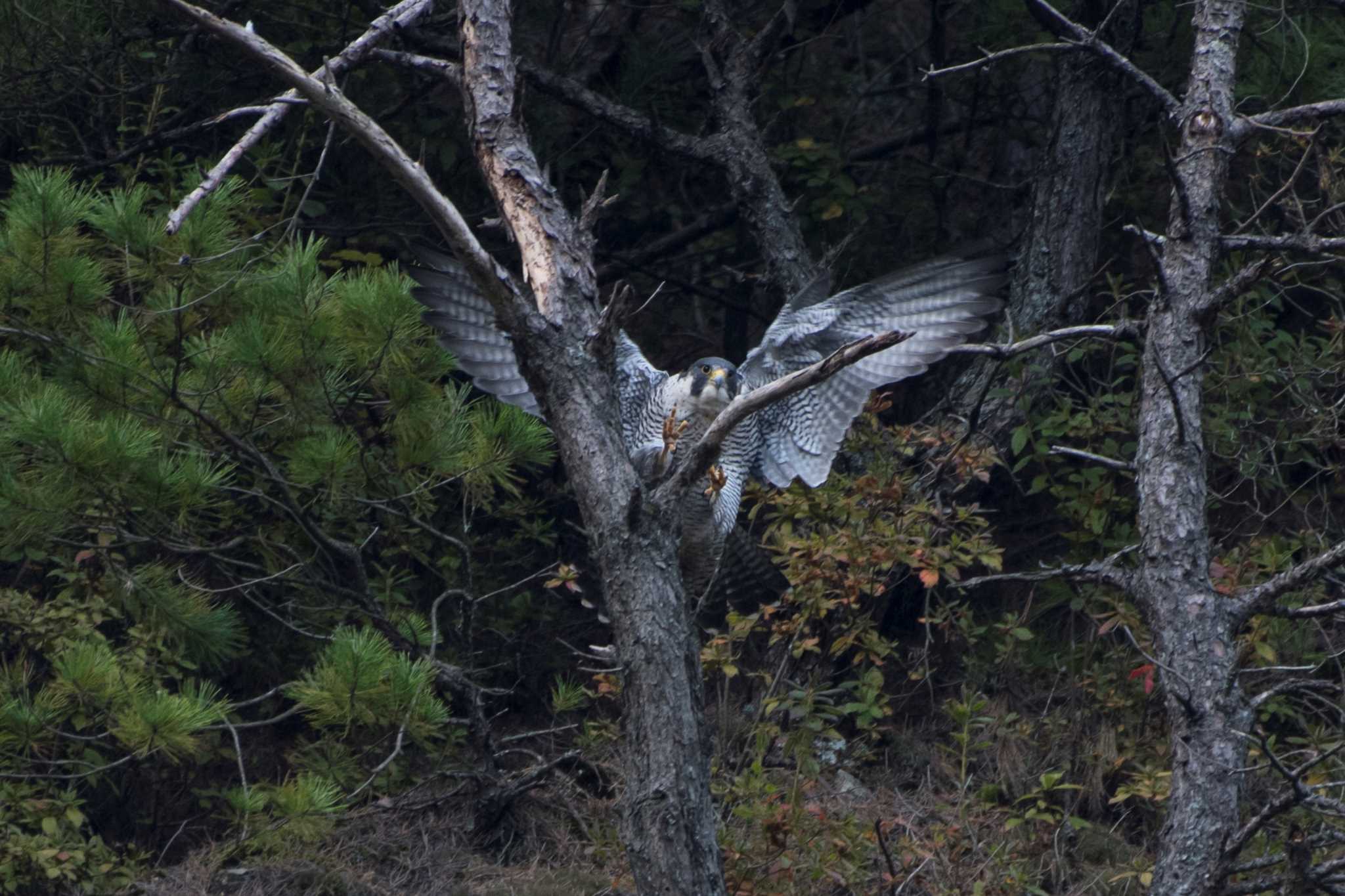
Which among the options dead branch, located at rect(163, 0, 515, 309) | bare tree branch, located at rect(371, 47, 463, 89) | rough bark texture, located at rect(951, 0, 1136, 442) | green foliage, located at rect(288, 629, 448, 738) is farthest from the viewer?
rough bark texture, located at rect(951, 0, 1136, 442)

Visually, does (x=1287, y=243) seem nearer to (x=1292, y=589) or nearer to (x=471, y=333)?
(x=1292, y=589)

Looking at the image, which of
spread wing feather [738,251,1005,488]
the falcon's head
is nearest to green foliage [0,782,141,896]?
the falcon's head

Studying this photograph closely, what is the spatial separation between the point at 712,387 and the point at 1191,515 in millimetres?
2272

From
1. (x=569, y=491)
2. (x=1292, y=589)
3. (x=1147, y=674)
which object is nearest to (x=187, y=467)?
(x=569, y=491)

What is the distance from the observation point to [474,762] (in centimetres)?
486

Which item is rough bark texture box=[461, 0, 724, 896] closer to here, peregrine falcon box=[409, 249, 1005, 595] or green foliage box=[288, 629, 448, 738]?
green foliage box=[288, 629, 448, 738]

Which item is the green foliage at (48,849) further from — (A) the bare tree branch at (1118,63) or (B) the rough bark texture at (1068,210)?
(A) the bare tree branch at (1118,63)

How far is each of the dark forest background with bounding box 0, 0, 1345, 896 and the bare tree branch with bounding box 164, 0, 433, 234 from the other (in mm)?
112

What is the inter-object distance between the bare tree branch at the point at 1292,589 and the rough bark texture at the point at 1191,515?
43 mm

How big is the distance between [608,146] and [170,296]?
2655 millimetres

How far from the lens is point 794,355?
4.96 m

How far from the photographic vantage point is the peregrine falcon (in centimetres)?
484

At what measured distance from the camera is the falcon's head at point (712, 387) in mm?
5059

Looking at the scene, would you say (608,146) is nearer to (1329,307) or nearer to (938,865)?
(1329,307)
